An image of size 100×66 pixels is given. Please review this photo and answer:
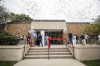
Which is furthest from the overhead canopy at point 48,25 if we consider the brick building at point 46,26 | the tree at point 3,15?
the tree at point 3,15

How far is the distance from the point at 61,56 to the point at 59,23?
26.7 feet

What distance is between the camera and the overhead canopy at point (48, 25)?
11930mm

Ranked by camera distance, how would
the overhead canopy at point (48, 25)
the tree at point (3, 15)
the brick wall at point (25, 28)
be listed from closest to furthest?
the overhead canopy at point (48, 25) < the brick wall at point (25, 28) < the tree at point (3, 15)

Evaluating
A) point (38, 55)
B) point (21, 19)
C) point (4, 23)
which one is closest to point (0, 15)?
point (4, 23)

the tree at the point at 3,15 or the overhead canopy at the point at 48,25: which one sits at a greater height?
the tree at the point at 3,15

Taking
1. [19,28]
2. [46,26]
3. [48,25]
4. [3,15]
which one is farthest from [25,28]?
[3,15]

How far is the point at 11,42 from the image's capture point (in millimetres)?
4590

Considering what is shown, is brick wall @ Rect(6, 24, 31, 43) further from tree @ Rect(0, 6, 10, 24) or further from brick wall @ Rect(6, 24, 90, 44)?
tree @ Rect(0, 6, 10, 24)

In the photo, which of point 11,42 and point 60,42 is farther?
point 60,42

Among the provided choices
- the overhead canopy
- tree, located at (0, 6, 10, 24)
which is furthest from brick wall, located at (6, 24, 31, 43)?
the overhead canopy

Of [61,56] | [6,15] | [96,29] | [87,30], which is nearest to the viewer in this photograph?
[61,56]

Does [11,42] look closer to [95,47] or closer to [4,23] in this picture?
[95,47]

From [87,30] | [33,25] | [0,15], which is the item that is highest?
[0,15]

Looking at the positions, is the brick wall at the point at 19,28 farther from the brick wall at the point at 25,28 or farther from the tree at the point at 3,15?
the tree at the point at 3,15
